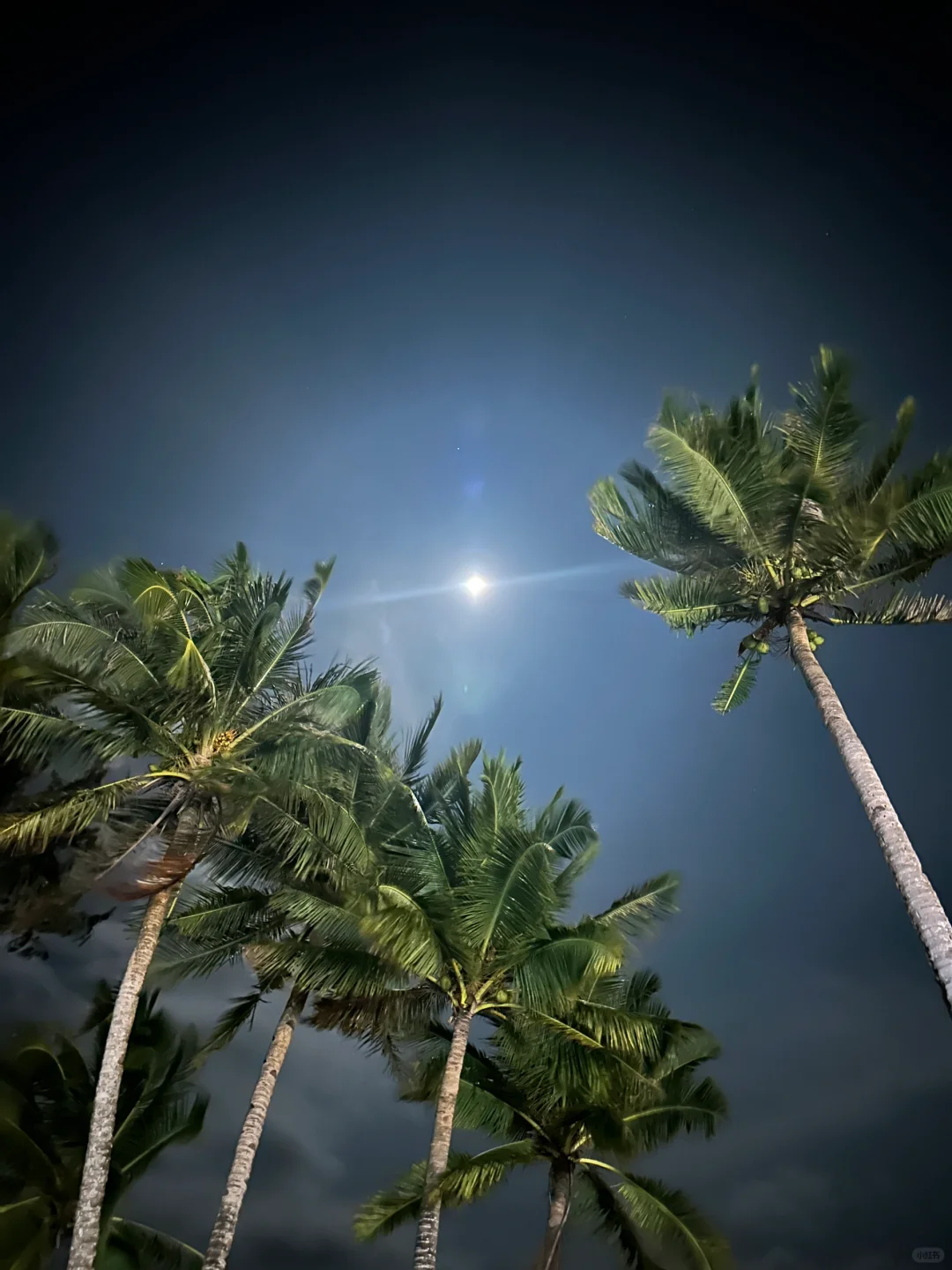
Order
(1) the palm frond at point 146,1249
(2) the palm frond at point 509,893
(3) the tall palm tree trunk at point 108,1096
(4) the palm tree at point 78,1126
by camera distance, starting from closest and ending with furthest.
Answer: (3) the tall palm tree trunk at point 108,1096
(2) the palm frond at point 509,893
(4) the palm tree at point 78,1126
(1) the palm frond at point 146,1249

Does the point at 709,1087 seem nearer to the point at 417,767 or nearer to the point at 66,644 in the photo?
the point at 417,767

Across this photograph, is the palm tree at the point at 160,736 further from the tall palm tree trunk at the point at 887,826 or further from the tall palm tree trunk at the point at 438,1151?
the tall palm tree trunk at the point at 887,826

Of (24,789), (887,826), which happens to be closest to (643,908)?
(887,826)

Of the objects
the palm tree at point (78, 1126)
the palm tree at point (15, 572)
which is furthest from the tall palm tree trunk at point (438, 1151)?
the palm tree at point (15, 572)

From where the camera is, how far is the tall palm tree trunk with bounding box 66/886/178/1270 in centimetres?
1138

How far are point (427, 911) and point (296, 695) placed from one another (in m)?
→ 5.32

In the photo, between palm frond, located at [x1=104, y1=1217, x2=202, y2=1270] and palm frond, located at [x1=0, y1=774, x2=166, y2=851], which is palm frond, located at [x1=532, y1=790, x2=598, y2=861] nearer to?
palm frond, located at [x1=0, y1=774, x2=166, y2=851]

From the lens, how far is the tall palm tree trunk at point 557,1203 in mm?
16139

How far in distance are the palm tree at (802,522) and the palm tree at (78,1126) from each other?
15.6 metres

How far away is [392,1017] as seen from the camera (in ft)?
47.7

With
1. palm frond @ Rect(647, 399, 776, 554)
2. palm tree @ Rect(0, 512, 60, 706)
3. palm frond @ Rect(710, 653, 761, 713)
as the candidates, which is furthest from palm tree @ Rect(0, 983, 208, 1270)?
palm frond @ Rect(647, 399, 776, 554)

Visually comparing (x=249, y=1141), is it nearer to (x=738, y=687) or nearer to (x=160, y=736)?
(x=160, y=736)

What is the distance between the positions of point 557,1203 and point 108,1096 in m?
10.3

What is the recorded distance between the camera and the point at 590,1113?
15.2m
